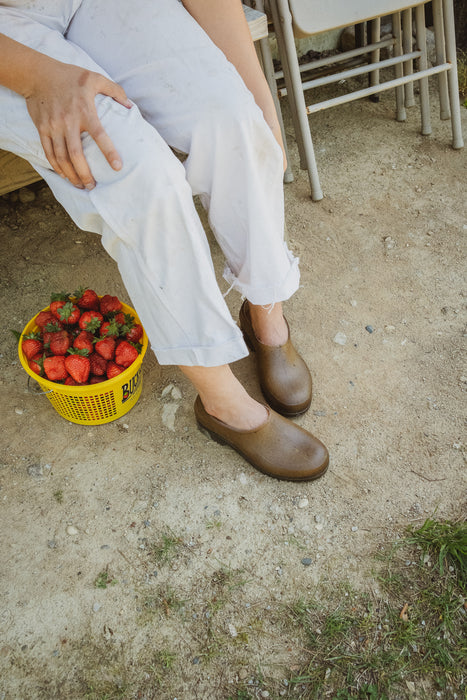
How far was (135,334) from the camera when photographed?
167 centimetres

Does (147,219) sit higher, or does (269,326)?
(147,219)

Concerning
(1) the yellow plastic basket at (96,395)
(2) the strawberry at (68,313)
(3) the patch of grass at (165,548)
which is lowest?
(3) the patch of grass at (165,548)

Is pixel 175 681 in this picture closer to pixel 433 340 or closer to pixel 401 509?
pixel 401 509

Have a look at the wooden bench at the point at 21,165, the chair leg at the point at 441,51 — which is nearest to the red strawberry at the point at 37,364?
the wooden bench at the point at 21,165

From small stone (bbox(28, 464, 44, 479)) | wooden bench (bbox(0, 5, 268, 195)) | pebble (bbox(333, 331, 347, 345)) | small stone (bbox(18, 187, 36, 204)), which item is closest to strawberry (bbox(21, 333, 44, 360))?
small stone (bbox(28, 464, 44, 479))

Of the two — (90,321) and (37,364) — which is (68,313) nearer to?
(90,321)

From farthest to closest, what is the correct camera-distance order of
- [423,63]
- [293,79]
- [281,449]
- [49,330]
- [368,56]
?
1. [368,56]
2. [423,63]
3. [293,79]
4. [49,330]
5. [281,449]

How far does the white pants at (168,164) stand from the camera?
3.66 ft

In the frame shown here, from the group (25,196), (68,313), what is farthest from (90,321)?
(25,196)

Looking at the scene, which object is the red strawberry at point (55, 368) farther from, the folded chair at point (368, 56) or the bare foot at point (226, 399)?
the folded chair at point (368, 56)

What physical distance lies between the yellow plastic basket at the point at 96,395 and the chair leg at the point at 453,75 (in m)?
1.88

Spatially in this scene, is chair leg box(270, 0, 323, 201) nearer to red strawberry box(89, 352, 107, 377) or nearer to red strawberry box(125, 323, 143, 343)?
red strawberry box(125, 323, 143, 343)

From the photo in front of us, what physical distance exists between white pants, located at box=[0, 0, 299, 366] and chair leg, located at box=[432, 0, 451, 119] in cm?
166

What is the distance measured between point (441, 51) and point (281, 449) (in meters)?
2.14
